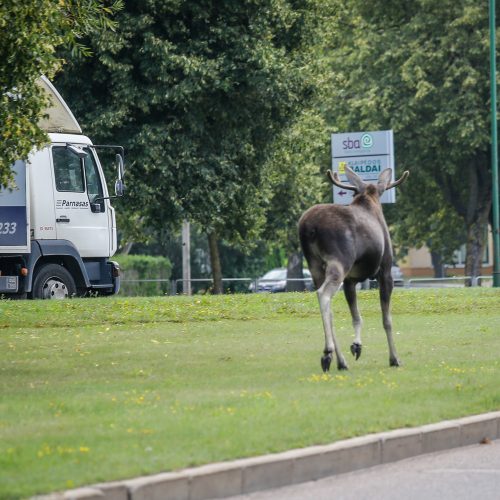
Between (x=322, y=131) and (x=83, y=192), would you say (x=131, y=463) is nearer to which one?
(x=83, y=192)

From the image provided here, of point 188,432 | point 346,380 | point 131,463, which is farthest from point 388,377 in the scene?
point 131,463

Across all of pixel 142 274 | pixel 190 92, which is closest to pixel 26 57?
pixel 190 92

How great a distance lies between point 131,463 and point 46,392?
3893 millimetres

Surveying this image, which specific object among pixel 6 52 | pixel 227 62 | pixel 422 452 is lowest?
pixel 422 452

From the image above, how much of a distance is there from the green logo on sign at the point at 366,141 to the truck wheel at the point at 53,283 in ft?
32.9

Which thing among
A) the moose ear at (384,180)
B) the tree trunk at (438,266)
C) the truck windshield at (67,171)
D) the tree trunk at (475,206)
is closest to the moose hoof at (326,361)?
the moose ear at (384,180)

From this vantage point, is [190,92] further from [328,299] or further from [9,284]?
[328,299]

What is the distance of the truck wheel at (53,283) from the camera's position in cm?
2595

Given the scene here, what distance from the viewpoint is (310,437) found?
30.7 feet

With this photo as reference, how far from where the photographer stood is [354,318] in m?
14.2

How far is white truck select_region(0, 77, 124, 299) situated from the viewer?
2562 centimetres

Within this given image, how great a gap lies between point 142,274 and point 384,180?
38.0 metres

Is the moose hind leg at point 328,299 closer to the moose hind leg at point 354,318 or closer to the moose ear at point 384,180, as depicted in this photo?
the moose hind leg at point 354,318

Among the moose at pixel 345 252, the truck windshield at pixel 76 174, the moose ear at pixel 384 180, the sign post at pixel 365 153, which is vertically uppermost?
the sign post at pixel 365 153
